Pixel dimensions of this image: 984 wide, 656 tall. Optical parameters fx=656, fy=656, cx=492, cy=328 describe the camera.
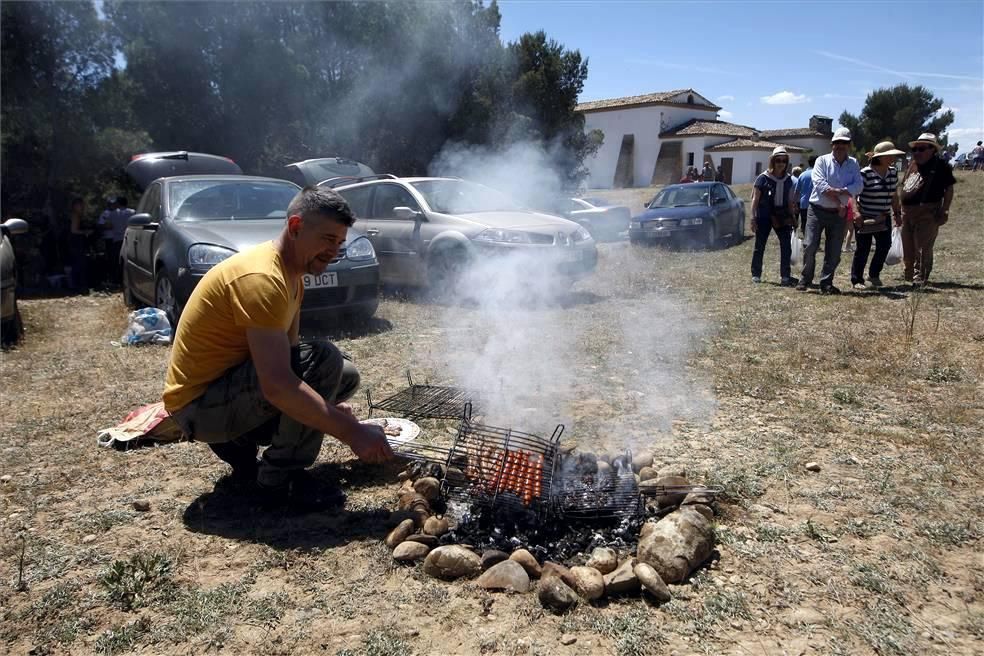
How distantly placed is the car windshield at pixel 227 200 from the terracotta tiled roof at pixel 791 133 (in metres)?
42.0

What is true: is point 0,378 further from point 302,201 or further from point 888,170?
point 888,170

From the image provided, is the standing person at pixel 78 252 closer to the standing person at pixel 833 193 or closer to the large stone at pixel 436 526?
the large stone at pixel 436 526

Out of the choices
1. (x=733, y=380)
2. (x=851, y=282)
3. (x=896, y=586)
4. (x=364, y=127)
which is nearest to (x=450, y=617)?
(x=896, y=586)

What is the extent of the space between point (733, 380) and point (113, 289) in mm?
8824

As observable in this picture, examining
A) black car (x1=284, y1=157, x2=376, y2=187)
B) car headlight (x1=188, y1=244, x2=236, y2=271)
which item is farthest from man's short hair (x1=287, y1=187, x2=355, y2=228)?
black car (x1=284, y1=157, x2=376, y2=187)

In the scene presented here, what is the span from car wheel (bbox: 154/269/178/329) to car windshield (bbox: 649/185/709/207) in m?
10.8

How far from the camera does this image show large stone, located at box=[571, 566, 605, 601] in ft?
7.73

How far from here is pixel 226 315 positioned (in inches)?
108

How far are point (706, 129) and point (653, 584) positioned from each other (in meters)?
38.2

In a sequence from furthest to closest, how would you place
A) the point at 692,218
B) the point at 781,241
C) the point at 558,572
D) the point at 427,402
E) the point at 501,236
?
the point at 692,218 → the point at 781,241 → the point at 501,236 → the point at 427,402 → the point at 558,572

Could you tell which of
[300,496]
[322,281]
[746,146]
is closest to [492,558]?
[300,496]

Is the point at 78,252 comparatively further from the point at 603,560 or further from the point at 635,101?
the point at 635,101

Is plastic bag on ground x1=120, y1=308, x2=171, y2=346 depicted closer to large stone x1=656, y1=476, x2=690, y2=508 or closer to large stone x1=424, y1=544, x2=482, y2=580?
large stone x1=424, y1=544, x2=482, y2=580

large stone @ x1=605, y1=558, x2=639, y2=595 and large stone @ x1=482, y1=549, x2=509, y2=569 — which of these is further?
large stone @ x1=482, y1=549, x2=509, y2=569
